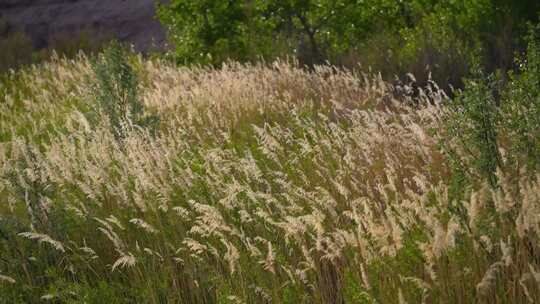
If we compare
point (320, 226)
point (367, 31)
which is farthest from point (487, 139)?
point (367, 31)

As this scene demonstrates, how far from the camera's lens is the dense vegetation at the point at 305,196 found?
310 cm

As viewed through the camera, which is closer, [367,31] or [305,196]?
[305,196]

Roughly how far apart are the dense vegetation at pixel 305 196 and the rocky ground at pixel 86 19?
12168 millimetres

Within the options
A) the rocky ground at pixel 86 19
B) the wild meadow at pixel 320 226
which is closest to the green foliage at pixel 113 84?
the wild meadow at pixel 320 226

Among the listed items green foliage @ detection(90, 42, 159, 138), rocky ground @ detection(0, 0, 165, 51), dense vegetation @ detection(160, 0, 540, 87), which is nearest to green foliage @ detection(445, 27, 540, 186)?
green foliage @ detection(90, 42, 159, 138)

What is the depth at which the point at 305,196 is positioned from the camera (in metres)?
4.32

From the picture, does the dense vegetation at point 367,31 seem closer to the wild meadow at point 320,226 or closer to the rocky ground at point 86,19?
the wild meadow at point 320,226

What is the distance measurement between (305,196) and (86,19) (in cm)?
2174

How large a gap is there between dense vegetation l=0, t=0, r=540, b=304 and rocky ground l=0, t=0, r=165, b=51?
12.2 meters

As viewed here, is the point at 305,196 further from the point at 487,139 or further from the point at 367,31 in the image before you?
the point at 367,31

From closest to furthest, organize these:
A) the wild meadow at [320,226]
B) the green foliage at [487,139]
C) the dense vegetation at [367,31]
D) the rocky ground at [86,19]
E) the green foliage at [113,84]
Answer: the wild meadow at [320,226] < the green foliage at [487,139] < the green foliage at [113,84] < the dense vegetation at [367,31] < the rocky ground at [86,19]

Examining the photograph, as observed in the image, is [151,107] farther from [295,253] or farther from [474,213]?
[474,213]

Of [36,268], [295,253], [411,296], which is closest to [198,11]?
[36,268]

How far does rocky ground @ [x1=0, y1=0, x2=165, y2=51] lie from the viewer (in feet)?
74.2
